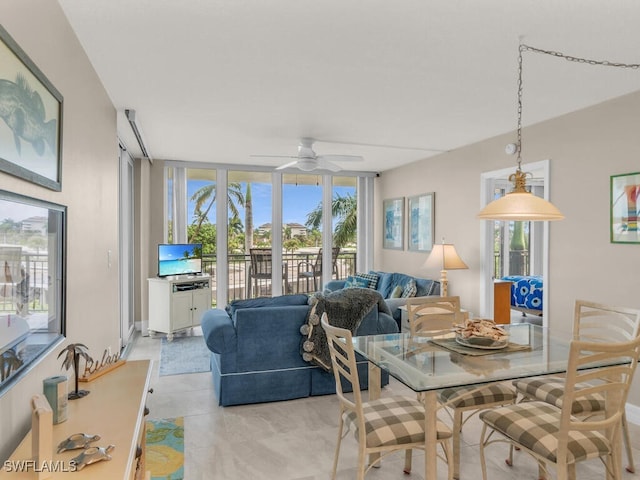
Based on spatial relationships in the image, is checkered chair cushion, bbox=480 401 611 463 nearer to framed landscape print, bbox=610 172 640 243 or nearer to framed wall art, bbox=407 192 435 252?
A: framed landscape print, bbox=610 172 640 243

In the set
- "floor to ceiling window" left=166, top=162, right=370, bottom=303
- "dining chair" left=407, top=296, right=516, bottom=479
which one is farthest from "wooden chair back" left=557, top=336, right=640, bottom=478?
"floor to ceiling window" left=166, top=162, right=370, bottom=303

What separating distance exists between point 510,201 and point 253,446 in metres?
2.20

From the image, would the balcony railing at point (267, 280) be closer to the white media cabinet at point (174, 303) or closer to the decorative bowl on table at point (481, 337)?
the white media cabinet at point (174, 303)

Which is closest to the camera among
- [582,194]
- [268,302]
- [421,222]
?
[268,302]

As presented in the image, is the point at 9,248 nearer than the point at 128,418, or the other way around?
the point at 9,248

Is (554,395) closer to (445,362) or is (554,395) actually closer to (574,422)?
(574,422)

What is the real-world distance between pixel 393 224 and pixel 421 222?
0.81m

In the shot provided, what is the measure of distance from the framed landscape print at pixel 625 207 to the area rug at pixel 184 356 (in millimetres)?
3890

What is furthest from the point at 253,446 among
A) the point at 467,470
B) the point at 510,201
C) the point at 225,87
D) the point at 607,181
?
the point at 607,181

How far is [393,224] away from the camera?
6.94 metres

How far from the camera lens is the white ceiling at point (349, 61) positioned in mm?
2037

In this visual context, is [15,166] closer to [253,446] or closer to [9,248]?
[9,248]

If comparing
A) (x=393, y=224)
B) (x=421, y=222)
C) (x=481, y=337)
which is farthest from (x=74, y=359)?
(x=393, y=224)

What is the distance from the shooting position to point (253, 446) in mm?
2771
